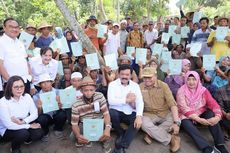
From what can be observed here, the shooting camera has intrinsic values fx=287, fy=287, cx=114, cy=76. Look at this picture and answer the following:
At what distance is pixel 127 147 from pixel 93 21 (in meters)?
3.87

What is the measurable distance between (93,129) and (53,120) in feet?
3.30

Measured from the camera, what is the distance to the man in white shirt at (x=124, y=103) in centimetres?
521

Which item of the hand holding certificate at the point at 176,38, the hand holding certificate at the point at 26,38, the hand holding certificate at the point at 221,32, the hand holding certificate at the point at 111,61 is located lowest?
the hand holding certificate at the point at 111,61

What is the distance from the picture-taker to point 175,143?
5.28 m

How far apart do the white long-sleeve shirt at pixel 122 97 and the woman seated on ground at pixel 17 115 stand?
1394mm

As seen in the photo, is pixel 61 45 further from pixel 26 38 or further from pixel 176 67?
pixel 176 67

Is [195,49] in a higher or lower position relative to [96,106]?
higher

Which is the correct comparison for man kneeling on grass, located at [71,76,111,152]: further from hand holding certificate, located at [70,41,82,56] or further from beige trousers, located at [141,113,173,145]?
hand holding certificate, located at [70,41,82,56]

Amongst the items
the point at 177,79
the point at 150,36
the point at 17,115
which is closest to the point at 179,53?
the point at 150,36

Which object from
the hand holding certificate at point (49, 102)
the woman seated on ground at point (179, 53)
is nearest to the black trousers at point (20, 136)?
the hand holding certificate at point (49, 102)

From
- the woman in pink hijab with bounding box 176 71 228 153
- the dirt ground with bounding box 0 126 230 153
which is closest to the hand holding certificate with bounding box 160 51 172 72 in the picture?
the woman in pink hijab with bounding box 176 71 228 153

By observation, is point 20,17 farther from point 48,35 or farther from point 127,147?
point 127,147

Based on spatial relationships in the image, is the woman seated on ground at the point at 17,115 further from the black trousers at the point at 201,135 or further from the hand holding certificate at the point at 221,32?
the hand holding certificate at the point at 221,32

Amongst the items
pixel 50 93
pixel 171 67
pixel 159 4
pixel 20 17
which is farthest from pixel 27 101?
pixel 20 17
